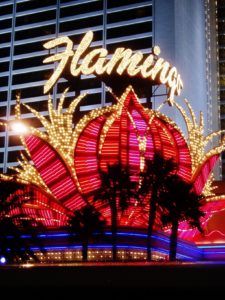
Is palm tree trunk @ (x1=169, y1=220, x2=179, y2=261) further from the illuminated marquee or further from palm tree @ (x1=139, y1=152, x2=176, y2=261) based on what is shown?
the illuminated marquee

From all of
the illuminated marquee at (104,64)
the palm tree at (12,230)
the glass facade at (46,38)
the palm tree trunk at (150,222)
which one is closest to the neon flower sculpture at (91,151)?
the palm tree trunk at (150,222)

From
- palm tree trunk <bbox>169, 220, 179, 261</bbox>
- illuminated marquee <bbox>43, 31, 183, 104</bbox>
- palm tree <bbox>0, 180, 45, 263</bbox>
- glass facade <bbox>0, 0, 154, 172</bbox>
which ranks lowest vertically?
palm tree trunk <bbox>169, 220, 179, 261</bbox>

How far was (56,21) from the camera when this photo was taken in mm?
81062

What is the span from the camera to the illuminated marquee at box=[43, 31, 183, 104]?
44.1 meters

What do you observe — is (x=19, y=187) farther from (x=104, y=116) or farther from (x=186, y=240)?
(x=186, y=240)

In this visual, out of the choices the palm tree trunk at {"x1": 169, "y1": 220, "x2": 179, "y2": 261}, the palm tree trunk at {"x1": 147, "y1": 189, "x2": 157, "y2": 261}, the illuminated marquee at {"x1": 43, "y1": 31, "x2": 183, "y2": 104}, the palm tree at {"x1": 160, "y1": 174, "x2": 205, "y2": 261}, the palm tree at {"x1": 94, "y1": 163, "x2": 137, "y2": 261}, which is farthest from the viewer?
the illuminated marquee at {"x1": 43, "y1": 31, "x2": 183, "y2": 104}

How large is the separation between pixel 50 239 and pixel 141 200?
6436 mm

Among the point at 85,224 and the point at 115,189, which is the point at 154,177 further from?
the point at 85,224

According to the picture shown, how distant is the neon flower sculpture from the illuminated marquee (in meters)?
7.23

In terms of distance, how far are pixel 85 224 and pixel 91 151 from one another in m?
4.24

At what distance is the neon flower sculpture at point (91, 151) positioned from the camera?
3534 centimetres

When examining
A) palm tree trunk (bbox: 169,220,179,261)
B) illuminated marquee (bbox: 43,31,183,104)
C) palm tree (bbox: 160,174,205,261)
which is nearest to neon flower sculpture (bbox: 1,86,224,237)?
palm tree trunk (bbox: 169,220,179,261)

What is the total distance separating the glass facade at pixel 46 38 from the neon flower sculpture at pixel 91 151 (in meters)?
37.8
